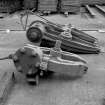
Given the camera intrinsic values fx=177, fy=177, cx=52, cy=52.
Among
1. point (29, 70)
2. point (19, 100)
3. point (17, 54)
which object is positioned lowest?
point (19, 100)

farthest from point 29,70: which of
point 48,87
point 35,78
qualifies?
point 48,87

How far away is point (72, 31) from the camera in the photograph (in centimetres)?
244

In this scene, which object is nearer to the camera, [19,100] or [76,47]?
[19,100]

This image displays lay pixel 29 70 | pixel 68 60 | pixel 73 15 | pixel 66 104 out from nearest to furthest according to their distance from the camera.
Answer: pixel 66 104 < pixel 29 70 < pixel 68 60 < pixel 73 15

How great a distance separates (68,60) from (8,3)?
4.41 m

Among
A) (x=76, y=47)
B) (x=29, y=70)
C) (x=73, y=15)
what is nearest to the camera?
(x=29, y=70)

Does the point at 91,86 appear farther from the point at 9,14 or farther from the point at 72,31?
the point at 9,14

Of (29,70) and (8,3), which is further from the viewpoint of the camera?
(8,3)

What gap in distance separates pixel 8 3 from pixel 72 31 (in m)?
3.79

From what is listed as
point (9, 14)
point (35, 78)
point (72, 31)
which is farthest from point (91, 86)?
point (9, 14)

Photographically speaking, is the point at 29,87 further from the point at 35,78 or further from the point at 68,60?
the point at 68,60

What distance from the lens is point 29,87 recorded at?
1686 millimetres

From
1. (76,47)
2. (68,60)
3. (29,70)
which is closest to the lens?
(29,70)

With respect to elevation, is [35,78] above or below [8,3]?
below
